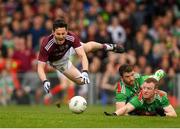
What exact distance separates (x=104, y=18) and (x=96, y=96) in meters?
3.63

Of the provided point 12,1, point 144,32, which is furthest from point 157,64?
point 12,1

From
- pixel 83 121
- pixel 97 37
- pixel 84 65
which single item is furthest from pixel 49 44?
pixel 97 37

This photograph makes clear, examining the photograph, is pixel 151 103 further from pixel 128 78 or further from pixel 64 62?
pixel 64 62

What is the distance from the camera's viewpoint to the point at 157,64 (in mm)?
26406

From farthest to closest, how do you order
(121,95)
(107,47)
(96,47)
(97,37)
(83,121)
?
(97,37) < (107,47) < (96,47) < (121,95) < (83,121)

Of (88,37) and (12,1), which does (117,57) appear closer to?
(88,37)

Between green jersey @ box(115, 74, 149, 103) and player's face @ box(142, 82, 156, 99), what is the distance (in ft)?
3.63

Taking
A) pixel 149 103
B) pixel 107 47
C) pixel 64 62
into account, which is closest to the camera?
pixel 149 103

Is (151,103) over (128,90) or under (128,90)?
under

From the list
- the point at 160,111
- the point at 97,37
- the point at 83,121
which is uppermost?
the point at 97,37

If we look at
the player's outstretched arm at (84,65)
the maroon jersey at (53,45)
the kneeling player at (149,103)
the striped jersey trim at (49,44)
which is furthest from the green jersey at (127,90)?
the striped jersey trim at (49,44)

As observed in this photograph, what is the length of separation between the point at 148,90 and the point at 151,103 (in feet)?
1.70

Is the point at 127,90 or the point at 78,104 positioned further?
the point at 127,90

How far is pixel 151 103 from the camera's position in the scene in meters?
16.1
